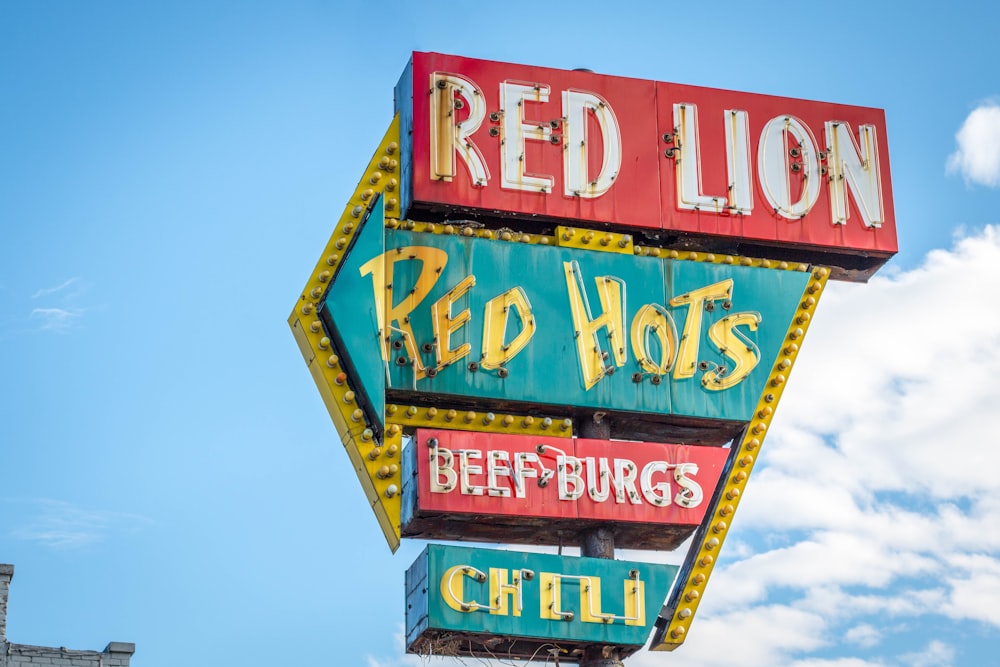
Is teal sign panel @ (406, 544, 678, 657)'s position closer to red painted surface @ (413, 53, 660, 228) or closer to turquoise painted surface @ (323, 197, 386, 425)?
turquoise painted surface @ (323, 197, 386, 425)

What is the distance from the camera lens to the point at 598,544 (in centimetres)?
2088

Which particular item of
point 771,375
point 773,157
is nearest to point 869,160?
point 773,157

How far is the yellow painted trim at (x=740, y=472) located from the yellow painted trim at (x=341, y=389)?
10.6 feet

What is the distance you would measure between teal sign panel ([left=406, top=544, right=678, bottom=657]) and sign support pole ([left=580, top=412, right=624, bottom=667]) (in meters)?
0.28

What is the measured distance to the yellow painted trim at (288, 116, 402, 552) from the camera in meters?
20.2

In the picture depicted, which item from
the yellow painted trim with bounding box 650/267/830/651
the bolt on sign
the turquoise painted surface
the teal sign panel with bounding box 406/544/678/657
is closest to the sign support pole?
the bolt on sign

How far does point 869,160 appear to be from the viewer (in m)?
23.4

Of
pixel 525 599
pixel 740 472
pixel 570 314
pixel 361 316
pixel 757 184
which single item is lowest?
pixel 525 599

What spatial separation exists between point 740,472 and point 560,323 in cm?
263

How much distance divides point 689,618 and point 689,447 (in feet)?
6.27

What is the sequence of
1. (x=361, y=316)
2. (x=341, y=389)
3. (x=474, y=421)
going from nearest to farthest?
(x=341, y=389) < (x=361, y=316) < (x=474, y=421)

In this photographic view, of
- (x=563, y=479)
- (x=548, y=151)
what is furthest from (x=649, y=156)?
(x=563, y=479)

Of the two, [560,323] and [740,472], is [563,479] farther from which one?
[740,472]

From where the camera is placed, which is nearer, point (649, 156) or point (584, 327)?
point (584, 327)
